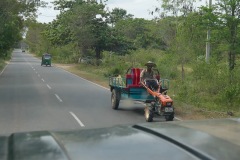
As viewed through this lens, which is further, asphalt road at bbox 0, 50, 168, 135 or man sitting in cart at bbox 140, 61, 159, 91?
man sitting in cart at bbox 140, 61, 159, 91

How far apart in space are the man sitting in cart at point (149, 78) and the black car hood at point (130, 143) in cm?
978

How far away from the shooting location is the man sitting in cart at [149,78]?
1252 centimetres

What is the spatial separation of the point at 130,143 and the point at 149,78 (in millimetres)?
10701

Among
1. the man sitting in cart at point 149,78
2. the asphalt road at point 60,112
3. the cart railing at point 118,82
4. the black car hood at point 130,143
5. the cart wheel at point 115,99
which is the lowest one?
the asphalt road at point 60,112

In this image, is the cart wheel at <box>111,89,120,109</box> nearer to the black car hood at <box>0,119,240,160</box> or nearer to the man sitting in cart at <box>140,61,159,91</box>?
the man sitting in cart at <box>140,61,159,91</box>

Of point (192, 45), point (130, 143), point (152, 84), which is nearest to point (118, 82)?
point (152, 84)

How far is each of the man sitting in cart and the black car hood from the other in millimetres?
9780

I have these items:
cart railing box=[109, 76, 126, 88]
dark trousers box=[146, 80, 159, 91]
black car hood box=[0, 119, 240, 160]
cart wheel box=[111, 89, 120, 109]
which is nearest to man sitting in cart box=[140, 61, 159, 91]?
dark trousers box=[146, 80, 159, 91]

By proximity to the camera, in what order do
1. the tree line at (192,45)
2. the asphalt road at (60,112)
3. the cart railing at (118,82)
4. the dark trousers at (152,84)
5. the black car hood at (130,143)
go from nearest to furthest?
the black car hood at (130,143) → the asphalt road at (60,112) → the dark trousers at (152,84) → the cart railing at (118,82) → the tree line at (192,45)

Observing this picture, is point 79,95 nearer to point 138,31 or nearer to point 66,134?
point 66,134

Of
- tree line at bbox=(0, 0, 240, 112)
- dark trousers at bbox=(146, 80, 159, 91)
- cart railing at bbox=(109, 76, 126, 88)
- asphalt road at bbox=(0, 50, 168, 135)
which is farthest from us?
tree line at bbox=(0, 0, 240, 112)

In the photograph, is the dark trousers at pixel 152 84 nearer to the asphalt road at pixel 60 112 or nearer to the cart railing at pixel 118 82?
the asphalt road at pixel 60 112

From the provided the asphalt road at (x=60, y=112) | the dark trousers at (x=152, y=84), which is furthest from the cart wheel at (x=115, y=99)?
the dark trousers at (x=152, y=84)

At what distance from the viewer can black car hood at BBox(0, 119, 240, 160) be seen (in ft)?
6.43
